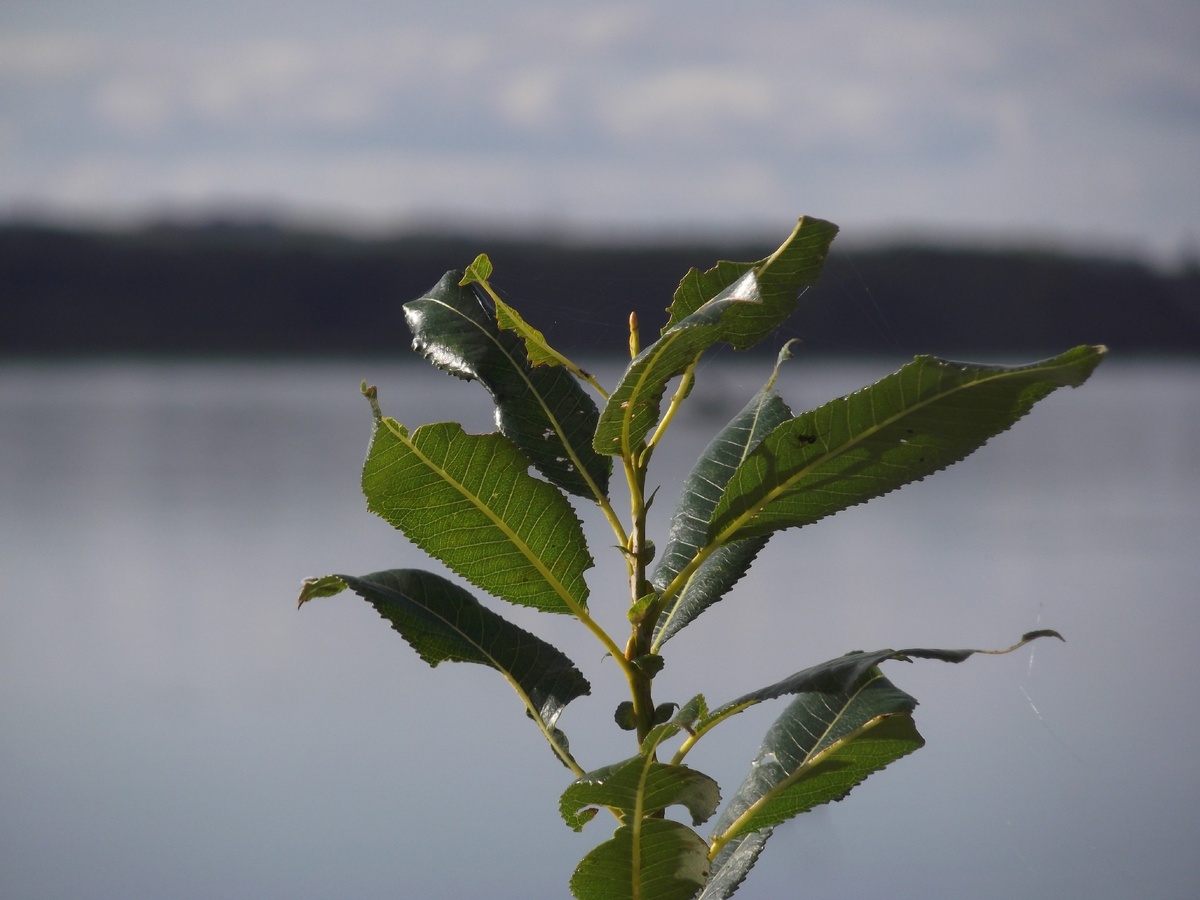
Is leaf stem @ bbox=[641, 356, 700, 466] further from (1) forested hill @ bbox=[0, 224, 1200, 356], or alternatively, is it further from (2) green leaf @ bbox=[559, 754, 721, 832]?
(1) forested hill @ bbox=[0, 224, 1200, 356]

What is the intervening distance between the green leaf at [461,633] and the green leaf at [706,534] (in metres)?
0.06

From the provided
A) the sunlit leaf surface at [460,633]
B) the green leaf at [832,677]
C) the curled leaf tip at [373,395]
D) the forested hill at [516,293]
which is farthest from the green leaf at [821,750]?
the forested hill at [516,293]

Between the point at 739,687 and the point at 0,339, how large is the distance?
1.71 meters

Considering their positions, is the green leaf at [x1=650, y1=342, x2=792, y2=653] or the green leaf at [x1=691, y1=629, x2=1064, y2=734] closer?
the green leaf at [x1=691, y1=629, x2=1064, y2=734]

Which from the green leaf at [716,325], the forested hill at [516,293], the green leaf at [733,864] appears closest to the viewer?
the green leaf at [716,325]

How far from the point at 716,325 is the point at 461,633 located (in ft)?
0.72

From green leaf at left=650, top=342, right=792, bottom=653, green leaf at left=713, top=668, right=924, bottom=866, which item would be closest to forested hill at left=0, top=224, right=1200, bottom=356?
green leaf at left=650, top=342, right=792, bottom=653

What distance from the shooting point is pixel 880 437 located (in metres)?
0.44

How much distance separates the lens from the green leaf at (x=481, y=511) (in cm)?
47

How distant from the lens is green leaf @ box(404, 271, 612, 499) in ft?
1.66

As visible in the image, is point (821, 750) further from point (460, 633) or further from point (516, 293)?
Answer: point (516, 293)

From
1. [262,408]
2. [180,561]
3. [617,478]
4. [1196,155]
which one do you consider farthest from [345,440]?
[1196,155]

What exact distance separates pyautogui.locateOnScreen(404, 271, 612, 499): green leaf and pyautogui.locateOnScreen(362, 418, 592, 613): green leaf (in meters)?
0.02

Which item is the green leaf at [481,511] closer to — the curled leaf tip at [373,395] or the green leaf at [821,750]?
the curled leaf tip at [373,395]
